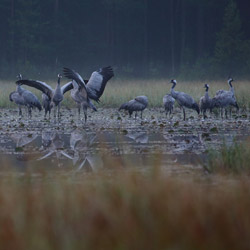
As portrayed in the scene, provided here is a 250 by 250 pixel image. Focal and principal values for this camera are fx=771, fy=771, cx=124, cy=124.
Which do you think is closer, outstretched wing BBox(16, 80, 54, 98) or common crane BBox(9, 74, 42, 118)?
outstretched wing BBox(16, 80, 54, 98)

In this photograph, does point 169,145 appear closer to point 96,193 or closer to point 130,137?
point 130,137

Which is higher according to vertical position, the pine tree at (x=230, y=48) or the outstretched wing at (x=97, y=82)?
the pine tree at (x=230, y=48)

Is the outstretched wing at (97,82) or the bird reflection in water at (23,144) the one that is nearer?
the bird reflection in water at (23,144)

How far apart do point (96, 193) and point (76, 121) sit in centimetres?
1037

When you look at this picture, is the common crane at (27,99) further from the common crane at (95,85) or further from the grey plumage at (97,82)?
the grey plumage at (97,82)

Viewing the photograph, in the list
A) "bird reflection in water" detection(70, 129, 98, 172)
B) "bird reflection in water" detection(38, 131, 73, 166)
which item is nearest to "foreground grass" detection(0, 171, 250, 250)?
"bird reflection in water" detection(70, 129, 98, 172)

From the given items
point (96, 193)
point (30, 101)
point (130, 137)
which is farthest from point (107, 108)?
point (96, 193)

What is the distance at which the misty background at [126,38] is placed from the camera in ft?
134

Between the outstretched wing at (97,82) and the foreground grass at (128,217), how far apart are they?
10.7 metres

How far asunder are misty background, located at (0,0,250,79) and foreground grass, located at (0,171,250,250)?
112ft

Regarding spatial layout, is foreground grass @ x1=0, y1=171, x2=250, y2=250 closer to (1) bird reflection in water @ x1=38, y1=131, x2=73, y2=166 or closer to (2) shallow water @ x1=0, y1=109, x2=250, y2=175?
(2) shallow water @ x1=0, y1=109, x2=250, y2=175

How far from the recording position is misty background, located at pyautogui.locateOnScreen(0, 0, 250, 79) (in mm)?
40812

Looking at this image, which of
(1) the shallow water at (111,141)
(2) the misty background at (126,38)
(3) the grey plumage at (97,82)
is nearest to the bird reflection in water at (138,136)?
(1) the shallow water at (111,141)

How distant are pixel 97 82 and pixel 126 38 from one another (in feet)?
125
